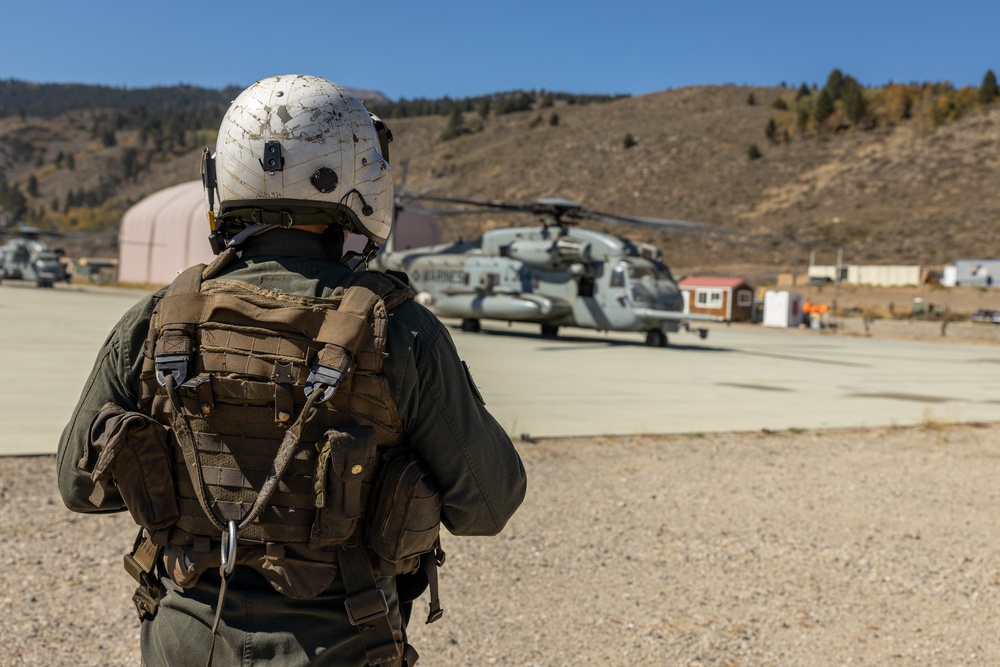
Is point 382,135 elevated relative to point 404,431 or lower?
elevated

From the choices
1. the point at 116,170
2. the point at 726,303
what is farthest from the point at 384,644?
the point at 116,170

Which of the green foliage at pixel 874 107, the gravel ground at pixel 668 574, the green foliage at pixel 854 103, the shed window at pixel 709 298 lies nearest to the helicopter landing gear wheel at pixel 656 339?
the gravel ground at pixel 668 574

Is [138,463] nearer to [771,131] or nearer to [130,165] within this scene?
[771,131]

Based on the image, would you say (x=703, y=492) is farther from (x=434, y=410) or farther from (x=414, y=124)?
(x=414, y=124)

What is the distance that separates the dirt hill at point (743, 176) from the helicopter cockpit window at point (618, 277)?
17.1 m

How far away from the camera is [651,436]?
30.8 feet

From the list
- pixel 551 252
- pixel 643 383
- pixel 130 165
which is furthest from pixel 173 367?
pixel 130 165

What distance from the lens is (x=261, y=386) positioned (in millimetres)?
1915

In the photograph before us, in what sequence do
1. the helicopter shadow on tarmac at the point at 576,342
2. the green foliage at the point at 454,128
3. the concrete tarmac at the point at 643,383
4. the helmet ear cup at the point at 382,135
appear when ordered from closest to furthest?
the helmet ear cup at the point at 382,135 → the concrete tarmac at the point at 643,383 → the helicopter shadow on tarmac at the point at 576,342 → the green foliage at the point at 454,128

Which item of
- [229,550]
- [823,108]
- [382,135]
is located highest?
[823,108]

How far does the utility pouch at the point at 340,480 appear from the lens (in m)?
1.87

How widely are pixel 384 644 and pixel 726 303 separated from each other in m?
37.1

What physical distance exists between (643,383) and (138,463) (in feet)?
41.0

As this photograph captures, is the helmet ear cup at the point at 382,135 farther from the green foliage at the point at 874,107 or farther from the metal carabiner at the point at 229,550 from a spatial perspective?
the green foliage at the point at 874,107
